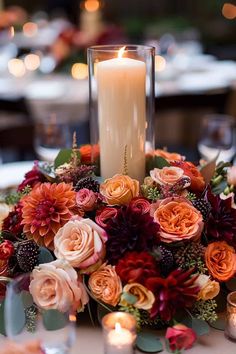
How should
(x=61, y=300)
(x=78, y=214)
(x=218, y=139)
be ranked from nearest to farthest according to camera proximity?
1. (x=61, y=300)
2. (x=78, y=214)
3. (x=218, y=139)

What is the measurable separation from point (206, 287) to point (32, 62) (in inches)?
99.4

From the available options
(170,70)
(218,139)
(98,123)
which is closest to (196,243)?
(98,123)

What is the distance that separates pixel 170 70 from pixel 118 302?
91.3 inches

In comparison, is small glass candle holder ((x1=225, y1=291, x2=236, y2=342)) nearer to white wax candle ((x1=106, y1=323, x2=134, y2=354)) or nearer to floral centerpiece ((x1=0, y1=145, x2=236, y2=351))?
floral centerpiece ((x1=0, y1=145, x2=236, y2=351))

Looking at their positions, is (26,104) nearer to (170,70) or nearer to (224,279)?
(170,70)

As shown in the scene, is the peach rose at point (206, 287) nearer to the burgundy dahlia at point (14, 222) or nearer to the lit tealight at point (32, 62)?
the burgundy dahlia at point (14, 222)

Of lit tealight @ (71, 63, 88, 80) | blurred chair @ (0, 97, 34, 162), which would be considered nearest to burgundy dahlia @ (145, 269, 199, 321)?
blurred chair @ (0, 97, 34, 162)

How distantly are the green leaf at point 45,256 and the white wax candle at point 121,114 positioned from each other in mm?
174

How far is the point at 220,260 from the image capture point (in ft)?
2.70

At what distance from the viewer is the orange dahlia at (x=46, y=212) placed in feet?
2.70

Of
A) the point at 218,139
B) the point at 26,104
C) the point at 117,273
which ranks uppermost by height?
the point at 117,273

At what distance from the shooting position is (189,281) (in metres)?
0.76

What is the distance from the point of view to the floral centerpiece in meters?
0.75

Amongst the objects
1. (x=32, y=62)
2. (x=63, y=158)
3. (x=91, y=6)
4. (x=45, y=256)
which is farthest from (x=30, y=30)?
(x=45, y=256)
